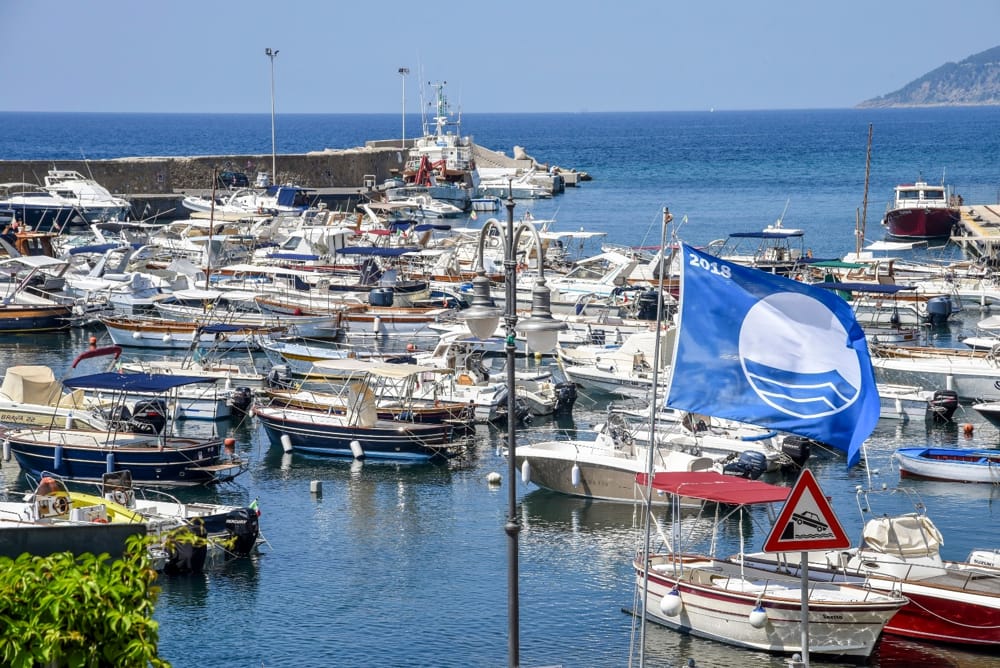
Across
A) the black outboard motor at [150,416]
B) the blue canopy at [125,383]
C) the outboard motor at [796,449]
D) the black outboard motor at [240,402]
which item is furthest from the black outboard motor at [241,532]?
the outboard motor at [796,449]

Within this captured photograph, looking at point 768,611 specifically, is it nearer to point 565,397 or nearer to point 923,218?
point 565,397

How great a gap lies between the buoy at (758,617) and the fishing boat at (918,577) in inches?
40.3

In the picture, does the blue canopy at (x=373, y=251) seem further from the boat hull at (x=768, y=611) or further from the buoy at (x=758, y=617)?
the buoy at (x=758, y=617)

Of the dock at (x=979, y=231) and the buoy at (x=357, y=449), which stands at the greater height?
the dock at (x=979, y=231)

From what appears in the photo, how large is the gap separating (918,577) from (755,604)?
3.00 metres

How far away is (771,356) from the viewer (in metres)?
15.0

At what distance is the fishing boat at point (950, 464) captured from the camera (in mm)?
31625

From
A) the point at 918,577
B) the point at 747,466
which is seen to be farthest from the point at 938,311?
the point at 918,577

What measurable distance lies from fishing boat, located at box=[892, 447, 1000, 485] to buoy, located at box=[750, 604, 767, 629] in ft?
40.5

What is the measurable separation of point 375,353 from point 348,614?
21621mm

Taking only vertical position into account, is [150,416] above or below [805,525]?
below

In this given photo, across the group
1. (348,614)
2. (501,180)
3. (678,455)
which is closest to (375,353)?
(678,455)

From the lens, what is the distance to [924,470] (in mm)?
31922

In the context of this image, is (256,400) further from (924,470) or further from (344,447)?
(924,470)
